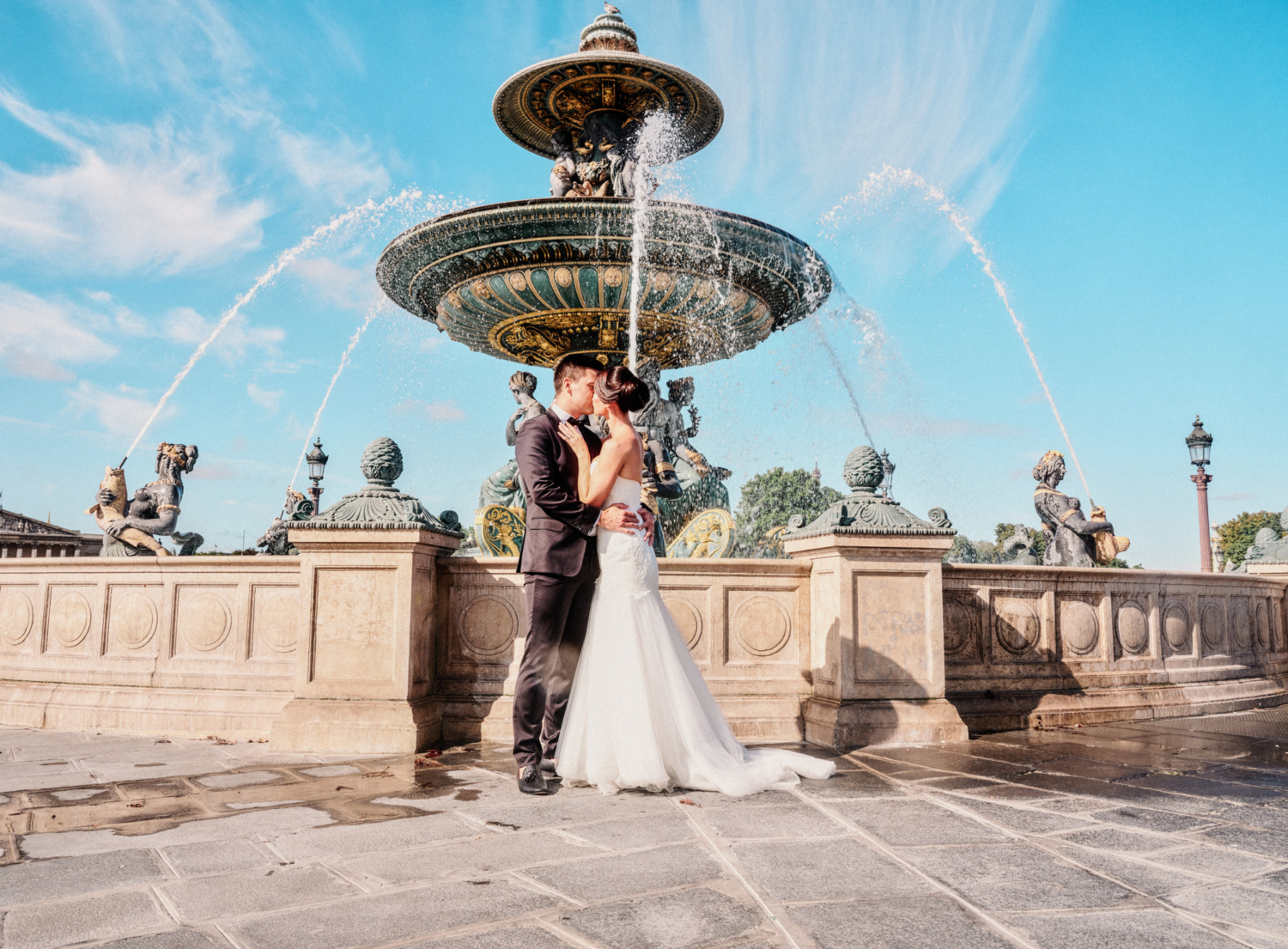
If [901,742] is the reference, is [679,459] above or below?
above

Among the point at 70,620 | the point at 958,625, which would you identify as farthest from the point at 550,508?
the point at 70,620

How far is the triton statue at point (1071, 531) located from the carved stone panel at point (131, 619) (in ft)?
28.4

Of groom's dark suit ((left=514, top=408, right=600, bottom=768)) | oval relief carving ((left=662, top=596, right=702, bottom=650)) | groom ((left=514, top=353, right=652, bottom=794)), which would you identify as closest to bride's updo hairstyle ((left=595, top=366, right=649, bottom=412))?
groom ((left=514, top=353, right=652, bottom=794))

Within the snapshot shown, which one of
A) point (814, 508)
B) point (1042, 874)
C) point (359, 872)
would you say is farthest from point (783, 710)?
point (814, 508)

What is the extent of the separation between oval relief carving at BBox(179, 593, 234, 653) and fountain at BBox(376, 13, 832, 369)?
451 centimetres

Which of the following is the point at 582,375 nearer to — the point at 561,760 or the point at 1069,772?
the point at 561,760

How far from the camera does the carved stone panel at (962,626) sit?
707 cm

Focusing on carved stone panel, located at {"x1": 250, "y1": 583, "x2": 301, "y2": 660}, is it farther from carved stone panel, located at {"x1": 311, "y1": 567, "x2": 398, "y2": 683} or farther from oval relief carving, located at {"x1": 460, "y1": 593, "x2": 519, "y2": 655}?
oval relief carving, located at {"x1": 460, "y1": 593, "x2": 519, "y2": 655}

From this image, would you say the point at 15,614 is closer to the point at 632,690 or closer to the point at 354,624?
the point at 354,624

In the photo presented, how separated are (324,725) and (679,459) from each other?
5.97 m

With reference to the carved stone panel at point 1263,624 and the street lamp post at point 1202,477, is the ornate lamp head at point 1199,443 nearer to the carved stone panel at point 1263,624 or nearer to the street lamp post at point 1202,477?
the street lamp post at point 1202,477

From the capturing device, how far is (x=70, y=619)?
745 centimetres

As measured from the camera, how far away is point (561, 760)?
15.0 ft

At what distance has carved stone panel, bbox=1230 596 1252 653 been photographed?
8969mm
